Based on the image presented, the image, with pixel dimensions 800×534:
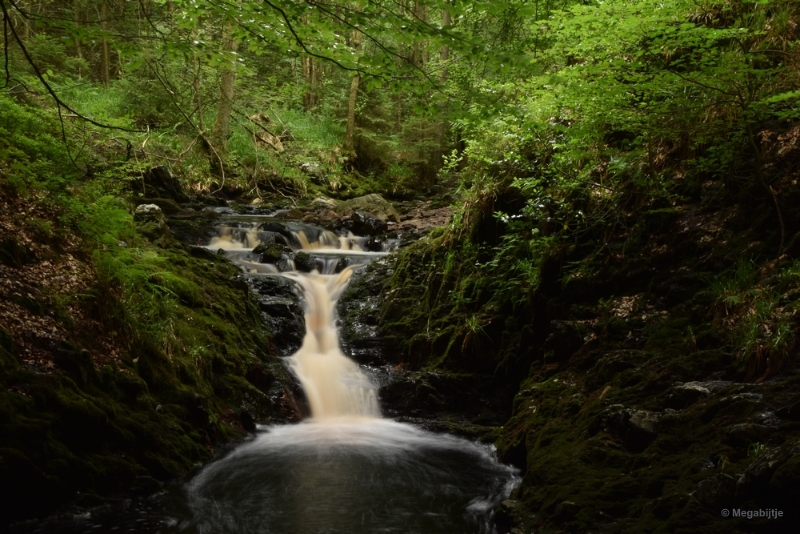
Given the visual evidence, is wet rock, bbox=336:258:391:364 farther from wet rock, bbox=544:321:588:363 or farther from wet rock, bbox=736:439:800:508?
wet rock, bbox=736:439:800:508

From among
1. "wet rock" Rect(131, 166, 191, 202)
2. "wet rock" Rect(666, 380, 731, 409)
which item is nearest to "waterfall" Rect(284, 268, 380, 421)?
"wet rock" Rect(666, 380, 731, 409)

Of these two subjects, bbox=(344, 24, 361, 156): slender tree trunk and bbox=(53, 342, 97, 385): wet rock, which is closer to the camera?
bbox=(53, 342, 97, 385): wet rock

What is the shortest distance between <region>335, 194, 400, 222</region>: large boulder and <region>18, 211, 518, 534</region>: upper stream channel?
7417 mm

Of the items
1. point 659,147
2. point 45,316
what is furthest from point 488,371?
point 45,316

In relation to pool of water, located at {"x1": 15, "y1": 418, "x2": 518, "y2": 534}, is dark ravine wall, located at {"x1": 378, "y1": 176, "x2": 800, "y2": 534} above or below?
above

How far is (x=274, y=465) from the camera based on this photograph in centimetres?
641

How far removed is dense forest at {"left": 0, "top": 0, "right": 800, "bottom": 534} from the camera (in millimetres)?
4223

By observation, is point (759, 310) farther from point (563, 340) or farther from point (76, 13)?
point (76, 13)

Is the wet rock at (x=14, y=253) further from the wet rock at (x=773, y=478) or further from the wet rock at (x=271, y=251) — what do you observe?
the wet rock at (x=773, y=478)

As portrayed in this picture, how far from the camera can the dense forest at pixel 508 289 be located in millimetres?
4223

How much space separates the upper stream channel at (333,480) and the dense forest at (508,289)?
261 millimetres

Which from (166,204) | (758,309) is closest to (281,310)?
(166,204)

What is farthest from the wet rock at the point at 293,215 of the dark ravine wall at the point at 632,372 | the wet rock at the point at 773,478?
the wet rock at the point at 773,478

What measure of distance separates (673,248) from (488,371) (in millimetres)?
3198
